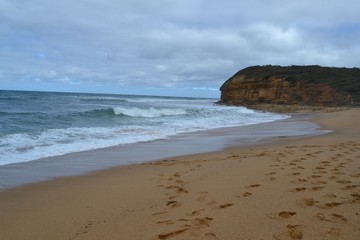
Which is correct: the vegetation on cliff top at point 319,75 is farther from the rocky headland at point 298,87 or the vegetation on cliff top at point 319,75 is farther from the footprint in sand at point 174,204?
the footprint in sand at point 174,204

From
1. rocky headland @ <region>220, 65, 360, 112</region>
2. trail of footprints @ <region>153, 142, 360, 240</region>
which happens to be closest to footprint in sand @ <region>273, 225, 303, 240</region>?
trail of footprints @ <region>153, 142, 360, 240</region>

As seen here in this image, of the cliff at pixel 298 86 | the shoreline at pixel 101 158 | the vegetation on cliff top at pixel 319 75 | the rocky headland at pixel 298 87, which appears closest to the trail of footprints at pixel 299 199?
the shoreline at pixel 101 158

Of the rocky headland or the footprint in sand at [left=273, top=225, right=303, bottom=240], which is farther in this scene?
the rocky headland

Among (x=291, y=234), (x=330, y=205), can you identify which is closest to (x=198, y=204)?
(x=291, y=234)

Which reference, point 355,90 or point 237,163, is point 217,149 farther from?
point 355,90

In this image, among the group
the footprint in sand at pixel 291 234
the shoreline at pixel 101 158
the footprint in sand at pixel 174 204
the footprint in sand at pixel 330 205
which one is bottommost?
the shoreline at pixel 101 158

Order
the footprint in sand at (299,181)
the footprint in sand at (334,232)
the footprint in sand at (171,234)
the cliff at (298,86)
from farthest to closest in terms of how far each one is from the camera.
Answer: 1. the cliff at (298,86)
2. the footprint in sand at (299,181)
3. the footprint in sand at (171,234)
4. the footprint in sand at (334,232)

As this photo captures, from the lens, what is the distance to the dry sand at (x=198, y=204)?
3105mm

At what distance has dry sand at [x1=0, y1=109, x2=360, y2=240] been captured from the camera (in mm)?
3105

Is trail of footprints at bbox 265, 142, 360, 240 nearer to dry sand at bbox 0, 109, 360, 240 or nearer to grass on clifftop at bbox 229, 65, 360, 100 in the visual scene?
dry sand at bbox 0, 109, 360, 240

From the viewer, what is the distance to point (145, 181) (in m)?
5.46

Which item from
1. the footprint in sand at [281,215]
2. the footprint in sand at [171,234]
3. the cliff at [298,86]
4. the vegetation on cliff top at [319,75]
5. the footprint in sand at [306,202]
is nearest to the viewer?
the footprint in sand at [171,234]

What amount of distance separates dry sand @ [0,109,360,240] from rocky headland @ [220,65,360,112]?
→ 34.8 metres

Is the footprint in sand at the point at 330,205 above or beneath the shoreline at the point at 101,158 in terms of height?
above
